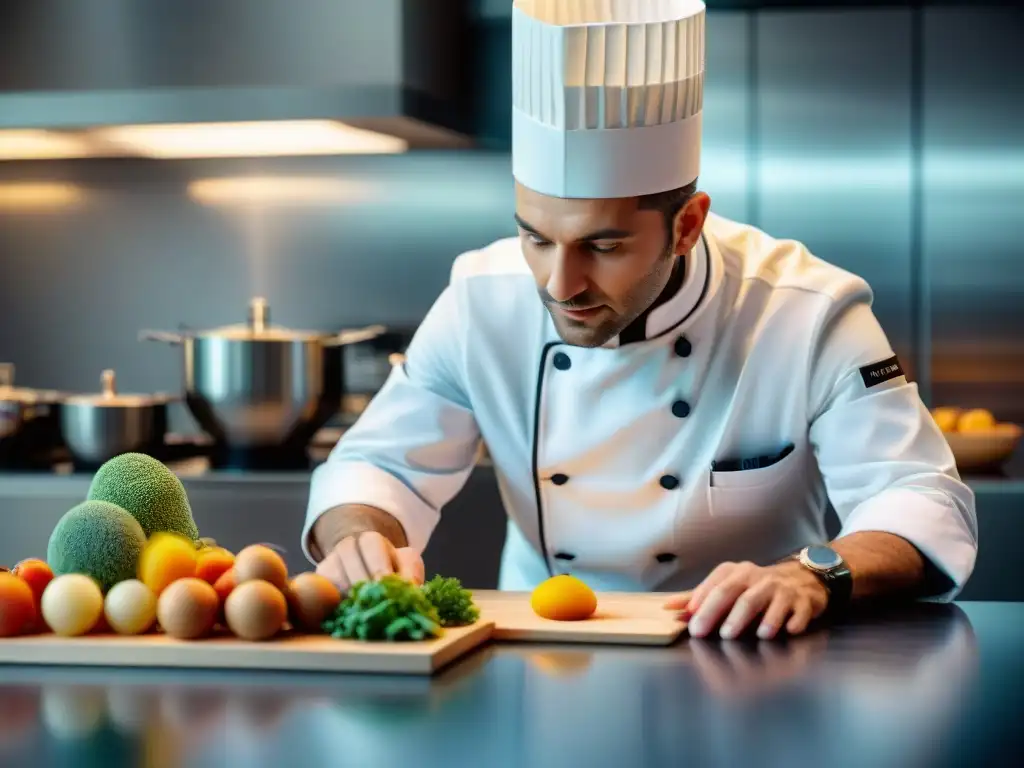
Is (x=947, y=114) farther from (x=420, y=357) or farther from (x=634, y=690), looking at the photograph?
(x=634, y=690)

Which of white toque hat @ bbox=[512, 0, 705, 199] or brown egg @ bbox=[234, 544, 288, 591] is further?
white toque hat @ bbox=[512, 0, 705, 199]

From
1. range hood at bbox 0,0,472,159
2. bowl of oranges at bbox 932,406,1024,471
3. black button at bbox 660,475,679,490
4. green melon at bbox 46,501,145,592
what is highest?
range hood at bbox 0,0,472,159

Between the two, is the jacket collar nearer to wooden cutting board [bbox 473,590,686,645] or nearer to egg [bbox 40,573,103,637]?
wooden cutting board [bbox 473,590,686,645]

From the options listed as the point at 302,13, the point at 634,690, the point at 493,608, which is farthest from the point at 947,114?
the point at 634,690

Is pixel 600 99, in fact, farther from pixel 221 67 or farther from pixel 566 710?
pixel 221 67

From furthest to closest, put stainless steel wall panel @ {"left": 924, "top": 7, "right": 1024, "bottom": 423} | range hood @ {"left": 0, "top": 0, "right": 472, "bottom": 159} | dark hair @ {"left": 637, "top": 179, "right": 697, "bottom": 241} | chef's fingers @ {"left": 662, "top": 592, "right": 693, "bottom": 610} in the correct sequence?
stainless steel wall panel @ {"left": 924, "top": 7, "right": 1024, "bottom": 423} < range hood @ {"left": 0, "top": 0, "right": 472, "bottom": 159} < dark hair @ {"left": 637, "top": 179, "right": 697, "bottom": 241} < chef's fingers @ {"left": 662, "top": 592, "right": 693, "bottom": 610}

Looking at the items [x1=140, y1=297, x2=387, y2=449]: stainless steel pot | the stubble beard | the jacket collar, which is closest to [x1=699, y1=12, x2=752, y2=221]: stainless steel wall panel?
[x1=140, y1=297, x2=387, y2=449]: stainless steel pot

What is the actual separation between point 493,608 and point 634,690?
356mm

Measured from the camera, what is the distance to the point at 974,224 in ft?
10.6

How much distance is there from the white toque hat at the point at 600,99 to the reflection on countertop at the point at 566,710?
58 cm

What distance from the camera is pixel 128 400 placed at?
Answer: 9.79ft

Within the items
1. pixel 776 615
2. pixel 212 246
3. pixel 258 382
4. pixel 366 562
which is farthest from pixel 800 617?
pixel 212 246

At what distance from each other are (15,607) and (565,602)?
0.51 metres

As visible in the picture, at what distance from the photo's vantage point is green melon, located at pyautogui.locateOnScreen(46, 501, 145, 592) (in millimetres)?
1319
